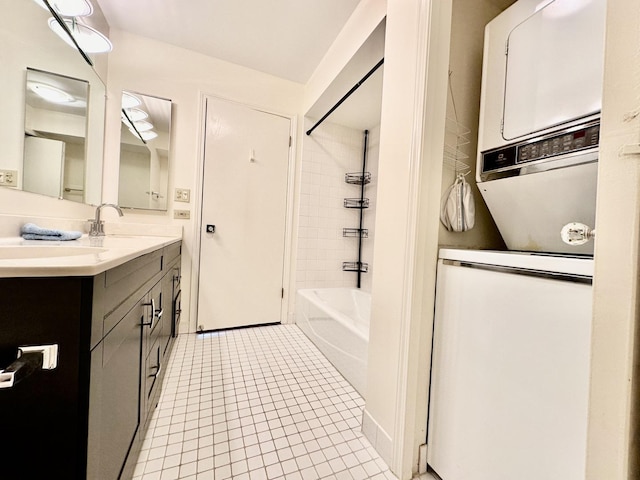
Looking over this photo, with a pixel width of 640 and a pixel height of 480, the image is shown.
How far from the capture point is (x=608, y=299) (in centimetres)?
43

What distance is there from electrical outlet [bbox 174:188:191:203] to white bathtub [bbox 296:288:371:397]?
1.29 meters

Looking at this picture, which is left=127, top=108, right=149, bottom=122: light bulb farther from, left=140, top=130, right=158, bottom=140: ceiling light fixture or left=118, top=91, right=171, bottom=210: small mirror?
left=140, top=130, right=158, bottom=140: ceiling light fixture

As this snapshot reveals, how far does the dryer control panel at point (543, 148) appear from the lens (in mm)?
725

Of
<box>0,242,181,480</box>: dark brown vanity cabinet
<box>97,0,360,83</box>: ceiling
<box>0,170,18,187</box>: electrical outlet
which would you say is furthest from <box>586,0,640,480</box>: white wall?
<box>0,170,18,187</box>: electrical outlet

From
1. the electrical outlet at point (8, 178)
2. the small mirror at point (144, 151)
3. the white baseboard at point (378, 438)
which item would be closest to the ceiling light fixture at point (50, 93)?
the electrical outlet at point (8, 178)

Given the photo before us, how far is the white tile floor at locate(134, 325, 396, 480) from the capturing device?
959 millimetres

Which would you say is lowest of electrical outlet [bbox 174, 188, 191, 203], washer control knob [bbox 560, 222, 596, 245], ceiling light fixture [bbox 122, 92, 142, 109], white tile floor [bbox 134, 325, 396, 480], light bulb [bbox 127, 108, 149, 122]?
white tile floor [bbox 134, 325, 396, 480]

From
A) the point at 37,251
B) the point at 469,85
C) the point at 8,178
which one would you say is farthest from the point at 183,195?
the point at 469,85

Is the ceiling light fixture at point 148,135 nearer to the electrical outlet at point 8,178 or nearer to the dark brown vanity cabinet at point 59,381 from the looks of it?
the electrical outlet at point 8,178

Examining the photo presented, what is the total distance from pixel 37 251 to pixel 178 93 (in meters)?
1.77

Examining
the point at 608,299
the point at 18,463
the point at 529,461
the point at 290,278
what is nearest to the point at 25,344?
the point at 18,463

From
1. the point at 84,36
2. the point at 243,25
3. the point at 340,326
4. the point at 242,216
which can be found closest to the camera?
the point at 84,36

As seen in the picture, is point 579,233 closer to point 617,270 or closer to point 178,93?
point 617,270

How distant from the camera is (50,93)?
4.24 feet
